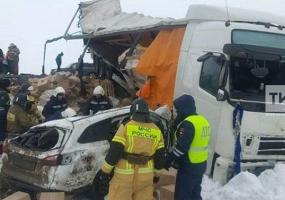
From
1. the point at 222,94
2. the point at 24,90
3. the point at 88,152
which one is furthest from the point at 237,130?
the point at 24,90

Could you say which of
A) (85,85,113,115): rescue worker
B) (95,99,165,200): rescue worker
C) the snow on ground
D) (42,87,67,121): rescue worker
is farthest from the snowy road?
(42,87,67,121): rescue worker

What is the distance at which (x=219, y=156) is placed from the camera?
7.04 meters

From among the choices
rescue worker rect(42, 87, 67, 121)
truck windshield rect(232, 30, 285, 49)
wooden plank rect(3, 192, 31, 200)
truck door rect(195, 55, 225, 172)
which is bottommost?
wooden plank rect(3, 192, 31, 200)

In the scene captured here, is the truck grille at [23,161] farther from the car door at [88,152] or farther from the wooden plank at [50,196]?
the wooden plank at [50,196]

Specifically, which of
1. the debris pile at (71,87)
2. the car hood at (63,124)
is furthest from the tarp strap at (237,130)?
the debris pile at (71,87)

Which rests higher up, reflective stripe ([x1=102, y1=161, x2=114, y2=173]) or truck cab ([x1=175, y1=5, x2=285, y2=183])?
truck cab ([x1=175, y1=5, x2=285, y2=183])

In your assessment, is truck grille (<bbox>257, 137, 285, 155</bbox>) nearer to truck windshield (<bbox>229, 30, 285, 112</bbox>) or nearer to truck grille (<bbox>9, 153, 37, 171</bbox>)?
truck windshield (<bbox>229, 30, 285, 112</bbox>)

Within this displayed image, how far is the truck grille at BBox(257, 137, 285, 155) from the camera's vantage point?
23.0 ft

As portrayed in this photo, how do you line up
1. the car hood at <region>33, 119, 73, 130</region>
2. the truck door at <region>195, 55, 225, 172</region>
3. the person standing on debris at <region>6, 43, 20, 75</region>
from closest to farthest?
the car hood at <region>33, 119, 73, 130</region> → the truck door at <region>195, 55, 225, 172</region> → the person standing on debris at <region>6, 43, 20, 75</region>

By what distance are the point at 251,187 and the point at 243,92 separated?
54.8 inches

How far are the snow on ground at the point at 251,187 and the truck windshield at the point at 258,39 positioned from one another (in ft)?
5.99

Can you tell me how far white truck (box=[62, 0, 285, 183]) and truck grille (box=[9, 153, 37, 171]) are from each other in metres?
2.55

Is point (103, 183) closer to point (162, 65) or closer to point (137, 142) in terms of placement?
point (137, 142)

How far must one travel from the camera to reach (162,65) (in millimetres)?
8750
